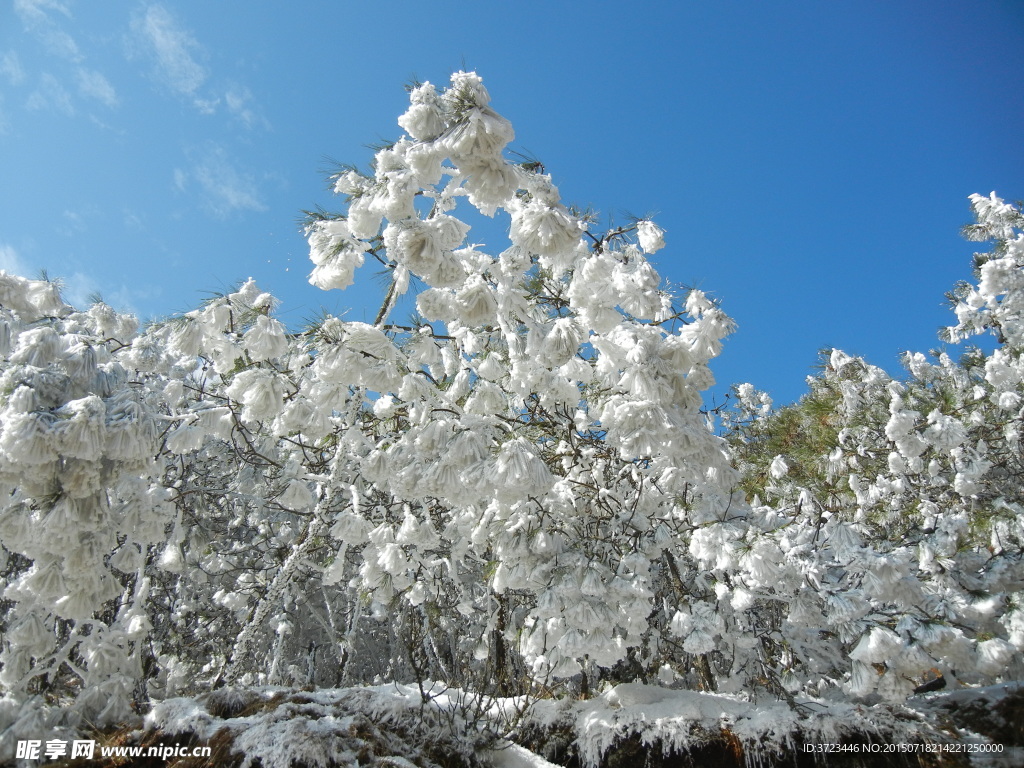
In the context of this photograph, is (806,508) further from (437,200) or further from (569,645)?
(437,200)

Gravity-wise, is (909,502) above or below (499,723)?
above

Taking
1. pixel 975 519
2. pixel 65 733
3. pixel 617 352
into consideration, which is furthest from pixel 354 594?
pixel 975 519

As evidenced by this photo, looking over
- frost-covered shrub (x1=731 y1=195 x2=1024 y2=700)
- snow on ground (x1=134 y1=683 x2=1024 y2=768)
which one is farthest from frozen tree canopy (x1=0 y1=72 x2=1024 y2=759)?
snow on ground (x1=134 y1=683 x2=1024 y2=768)

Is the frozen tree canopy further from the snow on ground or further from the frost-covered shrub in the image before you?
the snow on ground

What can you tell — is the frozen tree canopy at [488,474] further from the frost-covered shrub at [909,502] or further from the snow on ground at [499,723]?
the snow on ground at [499,723]

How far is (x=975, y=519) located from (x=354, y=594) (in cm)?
747

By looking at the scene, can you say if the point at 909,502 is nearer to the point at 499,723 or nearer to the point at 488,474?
the point at 499,723

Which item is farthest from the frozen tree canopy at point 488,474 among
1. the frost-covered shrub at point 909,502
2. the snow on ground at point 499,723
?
the snow on ground at point 499,723

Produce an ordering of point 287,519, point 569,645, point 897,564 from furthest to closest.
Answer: point 287,519, point 897,564, point 569,645

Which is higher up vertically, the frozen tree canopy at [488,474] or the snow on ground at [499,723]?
the frozen tree canopy at [488,474]

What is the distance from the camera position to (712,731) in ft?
12.0

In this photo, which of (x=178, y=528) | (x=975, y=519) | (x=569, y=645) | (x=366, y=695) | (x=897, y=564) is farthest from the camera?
(x=975, y=519)

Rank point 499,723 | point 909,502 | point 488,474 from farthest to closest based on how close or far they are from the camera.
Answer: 1. point 909,502
2. point 499,723
3. point 488,474

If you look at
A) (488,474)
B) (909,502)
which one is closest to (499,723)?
(488,474)
